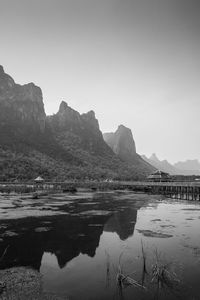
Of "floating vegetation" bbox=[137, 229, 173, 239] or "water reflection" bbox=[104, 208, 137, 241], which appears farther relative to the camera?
"water reflection" bbox=[104, 208, 137, 241]

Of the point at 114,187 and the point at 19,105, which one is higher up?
the point at 19,105

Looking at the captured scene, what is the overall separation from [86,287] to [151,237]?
413 inches

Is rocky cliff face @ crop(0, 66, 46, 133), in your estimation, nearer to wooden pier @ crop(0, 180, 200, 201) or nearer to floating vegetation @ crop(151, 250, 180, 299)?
wooden pier @ crop(0, 180, 200, 201)

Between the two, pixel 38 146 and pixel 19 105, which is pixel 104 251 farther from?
pixel 19 105

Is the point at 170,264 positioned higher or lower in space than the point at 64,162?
lower

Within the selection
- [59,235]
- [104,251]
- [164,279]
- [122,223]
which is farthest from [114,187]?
[164,279]

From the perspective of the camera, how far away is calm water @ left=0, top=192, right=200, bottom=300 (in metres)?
12.0

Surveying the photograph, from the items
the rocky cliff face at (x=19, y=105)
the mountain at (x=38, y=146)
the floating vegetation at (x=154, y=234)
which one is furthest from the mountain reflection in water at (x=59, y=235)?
the rocky cliff face at (x=19, y=105)

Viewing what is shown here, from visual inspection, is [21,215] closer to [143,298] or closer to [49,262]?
[49,262]

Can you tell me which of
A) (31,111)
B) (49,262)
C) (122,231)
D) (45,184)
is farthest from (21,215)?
(31,111)

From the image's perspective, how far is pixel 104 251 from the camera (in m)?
18.1

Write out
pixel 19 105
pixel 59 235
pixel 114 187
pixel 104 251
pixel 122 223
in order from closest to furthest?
pixel 104 251 → pixel 59 235 → pixel 122 223 → pixel 114 187 → pixel 19 105

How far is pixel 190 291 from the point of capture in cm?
1173

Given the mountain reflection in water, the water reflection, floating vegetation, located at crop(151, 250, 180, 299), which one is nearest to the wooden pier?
the water reflection
